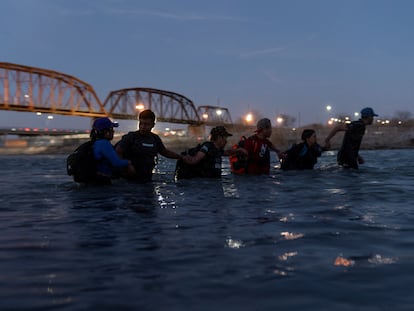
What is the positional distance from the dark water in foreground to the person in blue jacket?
1417mm

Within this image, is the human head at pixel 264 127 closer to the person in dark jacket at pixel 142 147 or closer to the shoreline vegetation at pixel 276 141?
the person in dark jacket at pixel 142 147

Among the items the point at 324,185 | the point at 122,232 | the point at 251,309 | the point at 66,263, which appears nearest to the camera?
the point at 251,309

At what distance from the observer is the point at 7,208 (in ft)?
23.3

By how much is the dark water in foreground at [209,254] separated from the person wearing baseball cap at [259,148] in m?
4.99

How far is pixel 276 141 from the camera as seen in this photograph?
70750 mm

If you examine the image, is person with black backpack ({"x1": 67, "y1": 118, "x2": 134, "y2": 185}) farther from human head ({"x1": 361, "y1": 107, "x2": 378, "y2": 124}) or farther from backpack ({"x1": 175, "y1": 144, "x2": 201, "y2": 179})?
human head ({"x1": 361, "y1": 107, "x2": 378, "y2": 124})

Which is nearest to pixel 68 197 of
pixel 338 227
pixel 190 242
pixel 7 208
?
pixel 7 208

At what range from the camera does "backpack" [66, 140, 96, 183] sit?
9164 mm

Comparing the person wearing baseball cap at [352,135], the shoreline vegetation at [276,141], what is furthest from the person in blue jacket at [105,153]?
the shoreline vegetation at [276,141]

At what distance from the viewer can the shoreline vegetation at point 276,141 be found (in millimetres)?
63406

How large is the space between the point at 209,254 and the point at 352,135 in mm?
10852

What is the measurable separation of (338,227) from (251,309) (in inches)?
105

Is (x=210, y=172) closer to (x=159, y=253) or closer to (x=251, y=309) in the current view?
(x=159, y=253)

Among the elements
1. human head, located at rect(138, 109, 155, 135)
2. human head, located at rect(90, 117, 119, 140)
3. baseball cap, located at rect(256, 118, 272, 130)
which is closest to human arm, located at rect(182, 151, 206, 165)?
human head, located at rect(138, 109, 155, 135)
